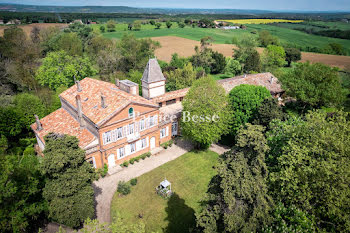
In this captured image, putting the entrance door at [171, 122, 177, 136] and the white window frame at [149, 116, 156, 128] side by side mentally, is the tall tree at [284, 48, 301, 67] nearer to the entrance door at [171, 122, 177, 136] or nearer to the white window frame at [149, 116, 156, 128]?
the entrance door at [171, 122, 177, 136]

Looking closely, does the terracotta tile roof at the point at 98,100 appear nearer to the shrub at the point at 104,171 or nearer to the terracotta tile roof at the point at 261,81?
the shrub at the point at 104,171

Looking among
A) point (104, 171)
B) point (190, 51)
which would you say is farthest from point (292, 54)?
point (104, 171)

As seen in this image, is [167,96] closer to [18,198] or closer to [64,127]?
[64,127]

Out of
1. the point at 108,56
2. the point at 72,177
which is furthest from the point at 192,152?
the point at 108,56

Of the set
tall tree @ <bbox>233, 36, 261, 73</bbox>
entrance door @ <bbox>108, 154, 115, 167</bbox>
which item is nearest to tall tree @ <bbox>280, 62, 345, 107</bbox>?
tall tree @ <bbox>233, 36, 261, 73</bbox>

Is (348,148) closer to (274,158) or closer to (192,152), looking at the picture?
(274,158)

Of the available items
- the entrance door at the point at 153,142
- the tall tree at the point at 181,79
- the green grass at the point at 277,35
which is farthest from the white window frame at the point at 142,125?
the green grass at the point at 277,35
